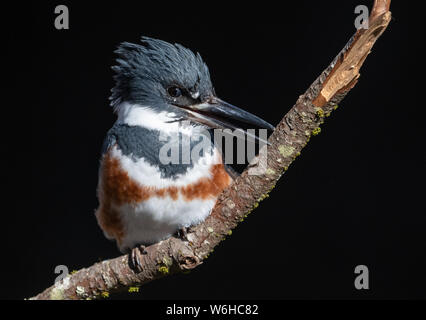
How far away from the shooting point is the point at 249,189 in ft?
4.19

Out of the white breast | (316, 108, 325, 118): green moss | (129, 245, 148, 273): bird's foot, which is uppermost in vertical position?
(316, 108, 325, 118): green moss

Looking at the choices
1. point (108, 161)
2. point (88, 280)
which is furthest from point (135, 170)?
point (88, 280)

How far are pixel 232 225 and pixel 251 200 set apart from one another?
0.30ft

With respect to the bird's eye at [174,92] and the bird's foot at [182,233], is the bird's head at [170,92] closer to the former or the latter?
the bird's eye at [174,92]

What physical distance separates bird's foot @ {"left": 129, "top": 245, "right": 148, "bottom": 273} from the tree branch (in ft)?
0.03

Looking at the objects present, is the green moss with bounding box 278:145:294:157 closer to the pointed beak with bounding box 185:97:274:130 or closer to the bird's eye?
the pointed beak with bounding box 185:97:274:130

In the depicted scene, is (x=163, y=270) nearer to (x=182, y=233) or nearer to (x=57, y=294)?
(x=182, y=233)

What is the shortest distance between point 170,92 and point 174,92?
0.04 ft

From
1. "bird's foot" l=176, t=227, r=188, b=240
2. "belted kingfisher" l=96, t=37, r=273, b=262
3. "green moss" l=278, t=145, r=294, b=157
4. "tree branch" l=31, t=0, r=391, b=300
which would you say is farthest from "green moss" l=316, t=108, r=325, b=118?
"bird's foot" l=176, t=227, r=188, b=240

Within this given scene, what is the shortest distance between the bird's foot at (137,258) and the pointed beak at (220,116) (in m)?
0.41

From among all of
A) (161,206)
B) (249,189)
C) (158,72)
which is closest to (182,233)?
(161,206)

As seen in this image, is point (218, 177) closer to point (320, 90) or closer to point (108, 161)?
point (108, 161)

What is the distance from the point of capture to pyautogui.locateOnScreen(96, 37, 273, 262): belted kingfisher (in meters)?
1.44

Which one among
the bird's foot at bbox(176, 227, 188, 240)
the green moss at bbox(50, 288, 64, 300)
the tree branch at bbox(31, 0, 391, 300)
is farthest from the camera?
the green moss at bbox(50, 288, 64, 300)
